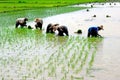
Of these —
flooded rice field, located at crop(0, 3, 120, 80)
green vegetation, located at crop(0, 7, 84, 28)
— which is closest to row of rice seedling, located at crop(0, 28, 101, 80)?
flooded rice field, located at crop(0, 3, 120, 80)

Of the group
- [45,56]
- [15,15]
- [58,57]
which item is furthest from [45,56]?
[15,15]

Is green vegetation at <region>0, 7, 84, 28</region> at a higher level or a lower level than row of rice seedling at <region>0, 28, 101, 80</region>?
lower

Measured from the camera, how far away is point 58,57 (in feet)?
36.4

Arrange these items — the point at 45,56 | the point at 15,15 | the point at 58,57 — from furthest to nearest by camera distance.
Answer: the point at 15,15, the point at 45,56, the point at 58,57

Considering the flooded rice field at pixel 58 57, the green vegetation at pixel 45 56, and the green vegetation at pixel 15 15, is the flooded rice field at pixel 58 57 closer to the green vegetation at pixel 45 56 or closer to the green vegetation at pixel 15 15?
the green vegetation at pixel 45 56

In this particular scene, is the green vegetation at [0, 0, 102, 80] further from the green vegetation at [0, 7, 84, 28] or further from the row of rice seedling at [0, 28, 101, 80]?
the green vegetation at [0, 7, 84, 28]

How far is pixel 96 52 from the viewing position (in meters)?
12.1

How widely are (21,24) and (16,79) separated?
11.9 m

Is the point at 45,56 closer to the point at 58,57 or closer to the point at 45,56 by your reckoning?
the point at 45,56

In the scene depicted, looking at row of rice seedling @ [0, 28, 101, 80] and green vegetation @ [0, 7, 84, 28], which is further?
green vegetation @ [0, 7, 84, 28]

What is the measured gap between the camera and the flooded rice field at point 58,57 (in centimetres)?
884

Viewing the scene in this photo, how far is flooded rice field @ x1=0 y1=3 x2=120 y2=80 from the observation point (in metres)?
8.84

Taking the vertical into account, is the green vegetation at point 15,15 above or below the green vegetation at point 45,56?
below

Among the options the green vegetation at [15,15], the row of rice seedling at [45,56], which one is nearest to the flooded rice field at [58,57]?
the row of rice seedling at [45,56]
